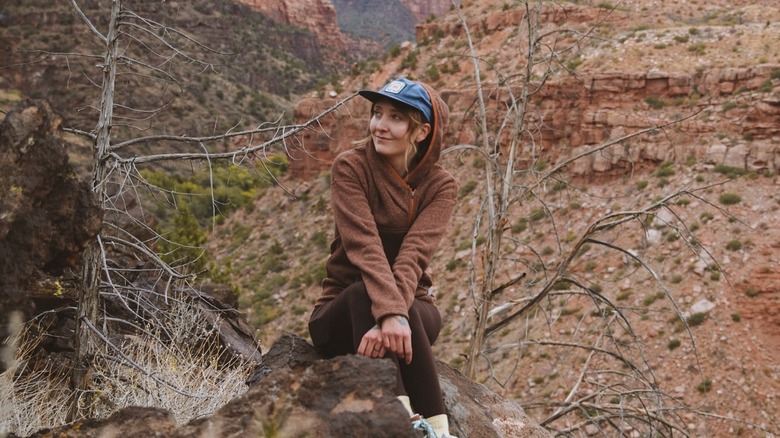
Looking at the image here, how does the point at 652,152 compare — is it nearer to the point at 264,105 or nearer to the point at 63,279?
the point at 63,279

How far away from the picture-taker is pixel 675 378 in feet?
36.8

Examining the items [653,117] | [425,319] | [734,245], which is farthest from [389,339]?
[653,117]

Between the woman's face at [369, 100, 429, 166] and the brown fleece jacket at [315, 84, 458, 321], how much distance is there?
0.08 meters

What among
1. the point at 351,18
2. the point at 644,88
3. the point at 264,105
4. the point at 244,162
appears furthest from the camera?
the point at 351,18

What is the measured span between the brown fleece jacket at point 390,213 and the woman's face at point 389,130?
0.08 meters

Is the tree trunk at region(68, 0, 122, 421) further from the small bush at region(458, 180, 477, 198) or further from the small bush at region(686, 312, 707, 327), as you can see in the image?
the small bush at region(458, 180, 477, 198)

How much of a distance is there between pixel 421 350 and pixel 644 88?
638 inches

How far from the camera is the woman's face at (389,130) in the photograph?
3004 millimetres

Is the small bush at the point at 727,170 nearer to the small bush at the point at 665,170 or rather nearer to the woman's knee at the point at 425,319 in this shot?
the small bush at the point at 665,170

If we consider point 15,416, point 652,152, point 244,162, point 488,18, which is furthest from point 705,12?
point 15,416

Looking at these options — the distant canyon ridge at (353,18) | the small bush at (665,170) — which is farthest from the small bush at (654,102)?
the distant canyon ridge at (353,18)

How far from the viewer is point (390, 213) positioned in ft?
10.2

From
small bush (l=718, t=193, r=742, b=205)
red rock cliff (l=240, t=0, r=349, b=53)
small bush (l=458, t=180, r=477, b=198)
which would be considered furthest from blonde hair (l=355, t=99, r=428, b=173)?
red rock cliff (l=240, t=0, r=349, b=53)

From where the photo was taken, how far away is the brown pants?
2.67 meters
